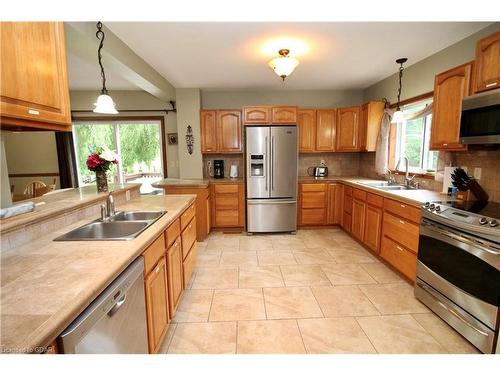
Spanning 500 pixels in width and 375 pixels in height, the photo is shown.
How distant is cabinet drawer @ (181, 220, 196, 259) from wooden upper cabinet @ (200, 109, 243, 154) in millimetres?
2030

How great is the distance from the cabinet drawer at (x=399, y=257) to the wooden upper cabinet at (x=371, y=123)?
5.87 ft

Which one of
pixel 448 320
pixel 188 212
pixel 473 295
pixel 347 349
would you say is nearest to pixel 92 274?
pixel 188 212

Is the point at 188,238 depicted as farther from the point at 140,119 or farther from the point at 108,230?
the point at 140,119

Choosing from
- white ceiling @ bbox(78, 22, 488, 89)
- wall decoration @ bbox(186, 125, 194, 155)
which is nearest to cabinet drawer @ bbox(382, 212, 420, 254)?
white ceiling @ bbox(78, 22, 488, 89)

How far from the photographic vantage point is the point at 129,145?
4.92 m

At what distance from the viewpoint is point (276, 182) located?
3.96 m

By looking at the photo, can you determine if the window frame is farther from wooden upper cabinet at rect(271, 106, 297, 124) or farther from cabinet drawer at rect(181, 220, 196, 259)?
cabinet drawer at rect(181, 220, 196, 259)

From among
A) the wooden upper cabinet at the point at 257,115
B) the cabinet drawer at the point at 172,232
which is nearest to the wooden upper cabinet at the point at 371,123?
the wooden upper cabinet at the point at 257,115

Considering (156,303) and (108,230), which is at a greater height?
(108,230)

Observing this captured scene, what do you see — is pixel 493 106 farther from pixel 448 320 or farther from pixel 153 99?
pixel 153 99

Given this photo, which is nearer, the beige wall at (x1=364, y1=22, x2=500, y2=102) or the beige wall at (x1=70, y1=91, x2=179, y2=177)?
the beige wall at (x1=364, y1=22, x2=500, y2=102)

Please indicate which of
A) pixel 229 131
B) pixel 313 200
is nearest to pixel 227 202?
pixel 229 131

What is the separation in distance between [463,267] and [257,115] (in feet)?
10.4

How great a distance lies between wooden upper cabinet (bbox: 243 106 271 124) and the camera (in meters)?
3.96
